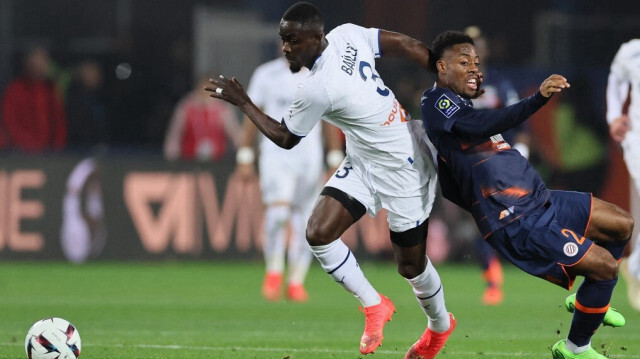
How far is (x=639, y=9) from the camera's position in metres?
17.3

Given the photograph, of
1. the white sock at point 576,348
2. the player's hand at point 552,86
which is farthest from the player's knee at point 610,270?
the player's hand at point 552,86

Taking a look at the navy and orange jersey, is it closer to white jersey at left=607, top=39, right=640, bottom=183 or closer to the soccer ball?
the soccer ball

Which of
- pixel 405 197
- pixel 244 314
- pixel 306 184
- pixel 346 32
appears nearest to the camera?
pixel 405 197

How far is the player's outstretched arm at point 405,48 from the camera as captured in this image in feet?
26.2

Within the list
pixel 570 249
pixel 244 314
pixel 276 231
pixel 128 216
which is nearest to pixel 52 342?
pixel 570 249

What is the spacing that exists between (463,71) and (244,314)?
14.8ft

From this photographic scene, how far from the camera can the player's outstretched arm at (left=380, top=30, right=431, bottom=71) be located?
8.00 meters

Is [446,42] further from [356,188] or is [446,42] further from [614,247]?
[614,247]

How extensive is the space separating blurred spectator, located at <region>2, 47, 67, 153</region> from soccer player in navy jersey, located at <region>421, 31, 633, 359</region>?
10426 millimetres

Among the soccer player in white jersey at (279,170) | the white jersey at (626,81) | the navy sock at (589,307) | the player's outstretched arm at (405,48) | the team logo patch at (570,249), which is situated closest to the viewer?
the team logo patch at (570,249)

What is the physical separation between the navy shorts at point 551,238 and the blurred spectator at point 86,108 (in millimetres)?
10661

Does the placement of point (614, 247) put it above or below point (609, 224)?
below

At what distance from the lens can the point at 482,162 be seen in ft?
24.2

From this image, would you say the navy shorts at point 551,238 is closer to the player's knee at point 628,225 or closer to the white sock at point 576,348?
the player's knee at point 628,225
